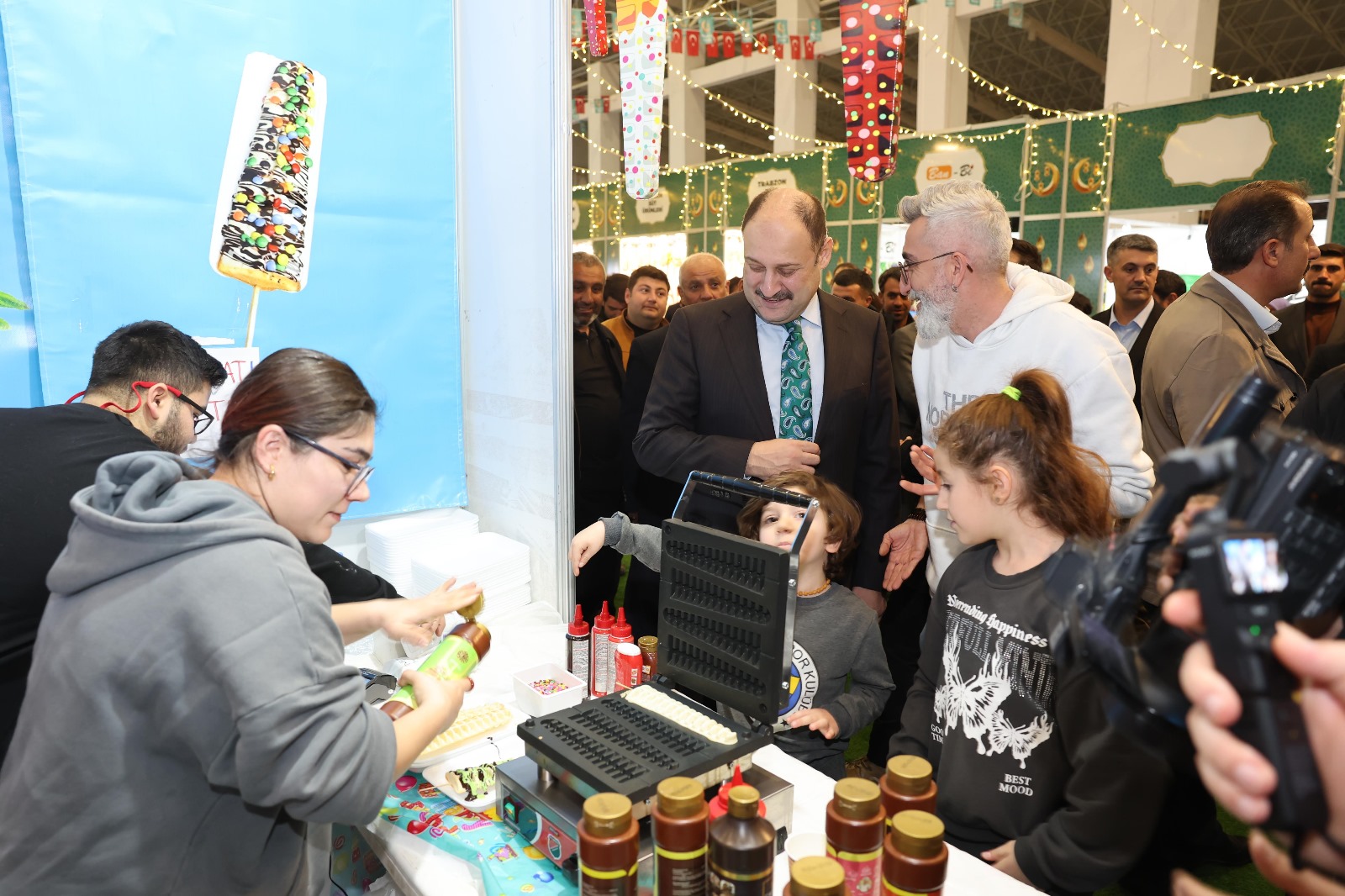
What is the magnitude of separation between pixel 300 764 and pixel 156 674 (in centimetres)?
22

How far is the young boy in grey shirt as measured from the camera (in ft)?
5.65

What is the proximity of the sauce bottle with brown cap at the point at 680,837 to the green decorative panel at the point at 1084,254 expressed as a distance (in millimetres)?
7461

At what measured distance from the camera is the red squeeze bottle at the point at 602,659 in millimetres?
1768

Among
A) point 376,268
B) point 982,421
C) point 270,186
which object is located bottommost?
point 982,421

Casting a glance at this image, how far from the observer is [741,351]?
7.70ft

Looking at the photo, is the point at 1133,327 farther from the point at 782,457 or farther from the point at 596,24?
the point at 782,457

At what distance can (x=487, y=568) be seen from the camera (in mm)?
2416

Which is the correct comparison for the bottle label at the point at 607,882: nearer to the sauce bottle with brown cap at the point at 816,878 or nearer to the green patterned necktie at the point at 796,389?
the sauce bottle with brown cap at the point at 816,878

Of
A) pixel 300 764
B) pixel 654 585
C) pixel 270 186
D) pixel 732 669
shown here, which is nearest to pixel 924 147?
pixel 654 585

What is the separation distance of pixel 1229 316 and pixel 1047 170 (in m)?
5.61

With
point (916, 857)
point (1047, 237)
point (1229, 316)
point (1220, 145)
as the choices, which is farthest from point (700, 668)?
point (1047, 237)

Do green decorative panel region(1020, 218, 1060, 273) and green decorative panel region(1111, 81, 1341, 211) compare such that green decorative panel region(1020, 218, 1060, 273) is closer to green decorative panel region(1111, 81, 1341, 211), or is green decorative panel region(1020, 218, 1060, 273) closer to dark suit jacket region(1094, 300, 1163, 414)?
green decorative panel region(1111, 81, 1341, 211)

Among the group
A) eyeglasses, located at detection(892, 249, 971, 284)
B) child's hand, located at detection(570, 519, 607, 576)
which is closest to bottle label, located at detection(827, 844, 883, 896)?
child's hand, located at detection(570, 519, 607, 576)

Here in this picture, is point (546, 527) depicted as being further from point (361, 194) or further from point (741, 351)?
point (361, 194)
